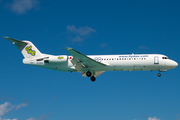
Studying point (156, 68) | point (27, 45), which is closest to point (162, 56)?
point (156, 68)

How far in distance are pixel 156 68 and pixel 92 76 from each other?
861cm

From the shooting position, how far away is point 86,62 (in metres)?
30.0

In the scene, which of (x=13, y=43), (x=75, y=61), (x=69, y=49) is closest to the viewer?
(x=69, y=49)

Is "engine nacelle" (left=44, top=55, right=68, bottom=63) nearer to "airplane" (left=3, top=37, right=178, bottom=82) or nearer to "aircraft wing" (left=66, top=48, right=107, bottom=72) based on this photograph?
"airplane" (left=3, top=37, right=178, bottom=82)

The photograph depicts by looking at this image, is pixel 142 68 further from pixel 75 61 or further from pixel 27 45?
pixel 27 45

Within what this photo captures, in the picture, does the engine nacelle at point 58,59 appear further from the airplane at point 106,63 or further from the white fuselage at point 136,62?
the white fuselage at point 136,62

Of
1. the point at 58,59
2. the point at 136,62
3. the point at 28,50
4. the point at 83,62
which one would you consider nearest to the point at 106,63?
the point at 83,62

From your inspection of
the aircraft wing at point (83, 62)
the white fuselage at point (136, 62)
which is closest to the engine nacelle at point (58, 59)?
the white fuselage at point (136, 62)

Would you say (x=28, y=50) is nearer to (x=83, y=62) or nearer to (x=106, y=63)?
(x=83, y=62)

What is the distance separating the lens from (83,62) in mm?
30031

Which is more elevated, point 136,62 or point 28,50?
point 28,50

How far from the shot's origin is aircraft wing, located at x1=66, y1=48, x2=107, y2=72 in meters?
28.8

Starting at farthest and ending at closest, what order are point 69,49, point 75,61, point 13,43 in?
point 13,43, point 75,61, point 69,49

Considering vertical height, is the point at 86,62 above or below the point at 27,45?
below
